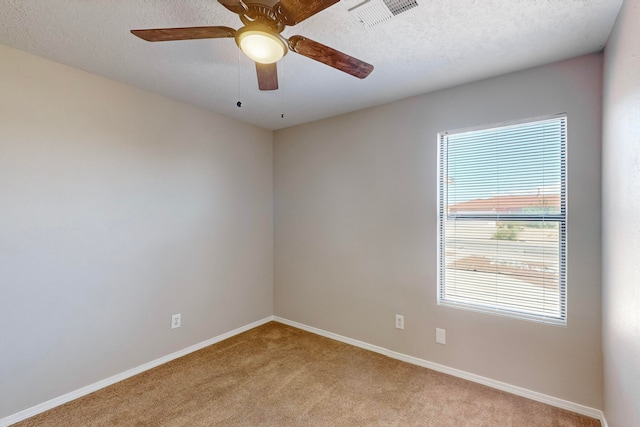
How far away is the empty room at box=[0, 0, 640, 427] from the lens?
5.50 feet

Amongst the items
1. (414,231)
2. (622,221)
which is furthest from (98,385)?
(622,221)

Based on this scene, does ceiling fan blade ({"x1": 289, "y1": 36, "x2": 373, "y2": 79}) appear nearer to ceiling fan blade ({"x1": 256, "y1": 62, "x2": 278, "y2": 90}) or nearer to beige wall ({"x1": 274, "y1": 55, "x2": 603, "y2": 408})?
ceiling fan blade ({"x1": 256, "y1": 62, "x2": 278, "y2": 90})

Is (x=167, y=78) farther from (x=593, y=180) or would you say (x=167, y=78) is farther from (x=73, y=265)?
(x=593, y=180)

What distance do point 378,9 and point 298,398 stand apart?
2.66 m

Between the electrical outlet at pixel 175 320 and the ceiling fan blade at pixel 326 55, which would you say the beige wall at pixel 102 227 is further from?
the ceiling fan blade at pixel 326 55

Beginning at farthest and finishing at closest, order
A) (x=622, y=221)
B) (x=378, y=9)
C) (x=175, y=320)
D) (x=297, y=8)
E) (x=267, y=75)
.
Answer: (x=175, y=320) < (x=267, y=75) < (x=378, y=9) < (x=622, y=221) < (x=297, y=8)

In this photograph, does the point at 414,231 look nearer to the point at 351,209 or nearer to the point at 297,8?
the point at 351,209

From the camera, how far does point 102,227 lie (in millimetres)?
2398

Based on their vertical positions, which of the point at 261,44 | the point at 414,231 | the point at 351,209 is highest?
the point at 261,44

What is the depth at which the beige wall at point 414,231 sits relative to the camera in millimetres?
2061

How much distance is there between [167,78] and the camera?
243 centimetres

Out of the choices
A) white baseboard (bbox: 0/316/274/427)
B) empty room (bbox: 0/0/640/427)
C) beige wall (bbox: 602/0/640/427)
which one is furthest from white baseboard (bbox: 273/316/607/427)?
white baseboard (bbox: 0/316/274/427)

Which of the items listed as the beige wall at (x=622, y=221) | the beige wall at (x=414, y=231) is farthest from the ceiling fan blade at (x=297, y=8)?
the beige wall at (x=414, y=231)

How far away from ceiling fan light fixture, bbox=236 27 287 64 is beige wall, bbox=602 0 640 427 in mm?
1590
